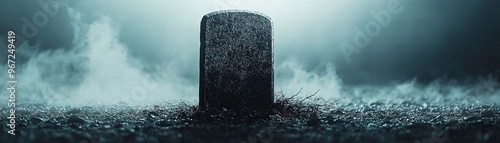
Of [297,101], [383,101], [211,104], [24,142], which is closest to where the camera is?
[24,142]

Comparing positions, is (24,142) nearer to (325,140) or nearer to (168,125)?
(168,125)

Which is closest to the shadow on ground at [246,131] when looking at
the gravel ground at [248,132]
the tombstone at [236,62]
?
the gravel ground at [248,132]

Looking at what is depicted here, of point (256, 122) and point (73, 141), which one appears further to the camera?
point (256, 122)

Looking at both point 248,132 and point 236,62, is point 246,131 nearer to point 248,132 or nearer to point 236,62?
point 248,132

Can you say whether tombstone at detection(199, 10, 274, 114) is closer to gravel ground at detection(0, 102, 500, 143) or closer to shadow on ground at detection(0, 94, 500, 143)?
shadow on ground at detection(0, 94, 500, 143)

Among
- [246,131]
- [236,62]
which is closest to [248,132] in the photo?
[246,131]

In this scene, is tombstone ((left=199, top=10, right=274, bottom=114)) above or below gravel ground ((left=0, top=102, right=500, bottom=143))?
above

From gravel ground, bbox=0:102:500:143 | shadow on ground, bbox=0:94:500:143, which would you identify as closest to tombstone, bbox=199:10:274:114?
shadow on ground, bbox=0:94:500:143

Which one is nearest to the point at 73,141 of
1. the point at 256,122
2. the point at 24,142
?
the point at 24,142

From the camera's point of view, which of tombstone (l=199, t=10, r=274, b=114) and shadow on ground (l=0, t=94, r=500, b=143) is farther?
tombstone (l=199, t=10, r=274, b=114)
